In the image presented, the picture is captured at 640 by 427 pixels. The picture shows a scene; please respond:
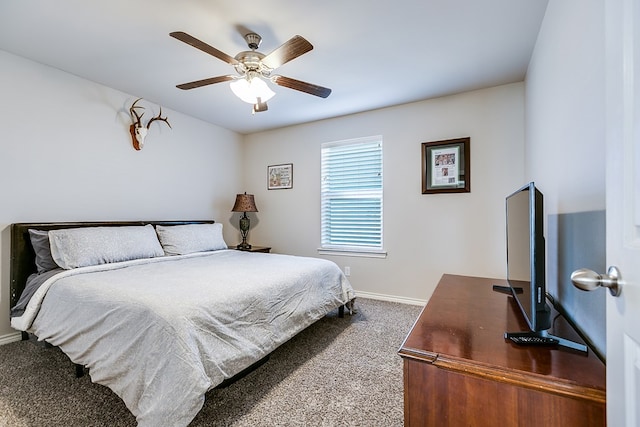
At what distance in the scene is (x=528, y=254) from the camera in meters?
1.20

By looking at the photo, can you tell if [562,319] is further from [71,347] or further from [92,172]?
[92,172]

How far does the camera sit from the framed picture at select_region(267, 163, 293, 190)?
418 cm

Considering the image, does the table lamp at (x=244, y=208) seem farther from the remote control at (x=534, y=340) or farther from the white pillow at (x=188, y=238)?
the remote control at (x=534, y=340)

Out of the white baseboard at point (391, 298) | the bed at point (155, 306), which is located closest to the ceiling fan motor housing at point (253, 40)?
the bed at point (155, 306)

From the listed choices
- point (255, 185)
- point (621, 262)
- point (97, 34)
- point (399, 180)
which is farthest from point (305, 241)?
point (621, 262)

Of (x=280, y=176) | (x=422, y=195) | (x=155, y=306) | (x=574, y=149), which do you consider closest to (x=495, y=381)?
(x=574, y=149)

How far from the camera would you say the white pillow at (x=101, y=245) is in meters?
2.25

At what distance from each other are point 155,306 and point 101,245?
144cm

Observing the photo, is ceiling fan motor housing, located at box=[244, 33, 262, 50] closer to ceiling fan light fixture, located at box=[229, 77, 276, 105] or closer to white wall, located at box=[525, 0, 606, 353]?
ceiling fan light fixture, located at box=[229, 77, 276, 105]

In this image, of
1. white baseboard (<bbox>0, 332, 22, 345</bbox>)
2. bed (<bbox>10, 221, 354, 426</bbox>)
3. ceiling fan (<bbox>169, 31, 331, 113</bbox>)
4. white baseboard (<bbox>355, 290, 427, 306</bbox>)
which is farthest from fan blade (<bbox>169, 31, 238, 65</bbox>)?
white baseboard (<bbox>355, 290, 427, 306</bbox>)

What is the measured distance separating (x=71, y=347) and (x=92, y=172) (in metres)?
1.83

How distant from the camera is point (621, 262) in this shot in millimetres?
582

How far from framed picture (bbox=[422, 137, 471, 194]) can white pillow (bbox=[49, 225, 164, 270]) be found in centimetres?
292

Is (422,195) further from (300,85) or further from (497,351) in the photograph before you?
(497,351)
